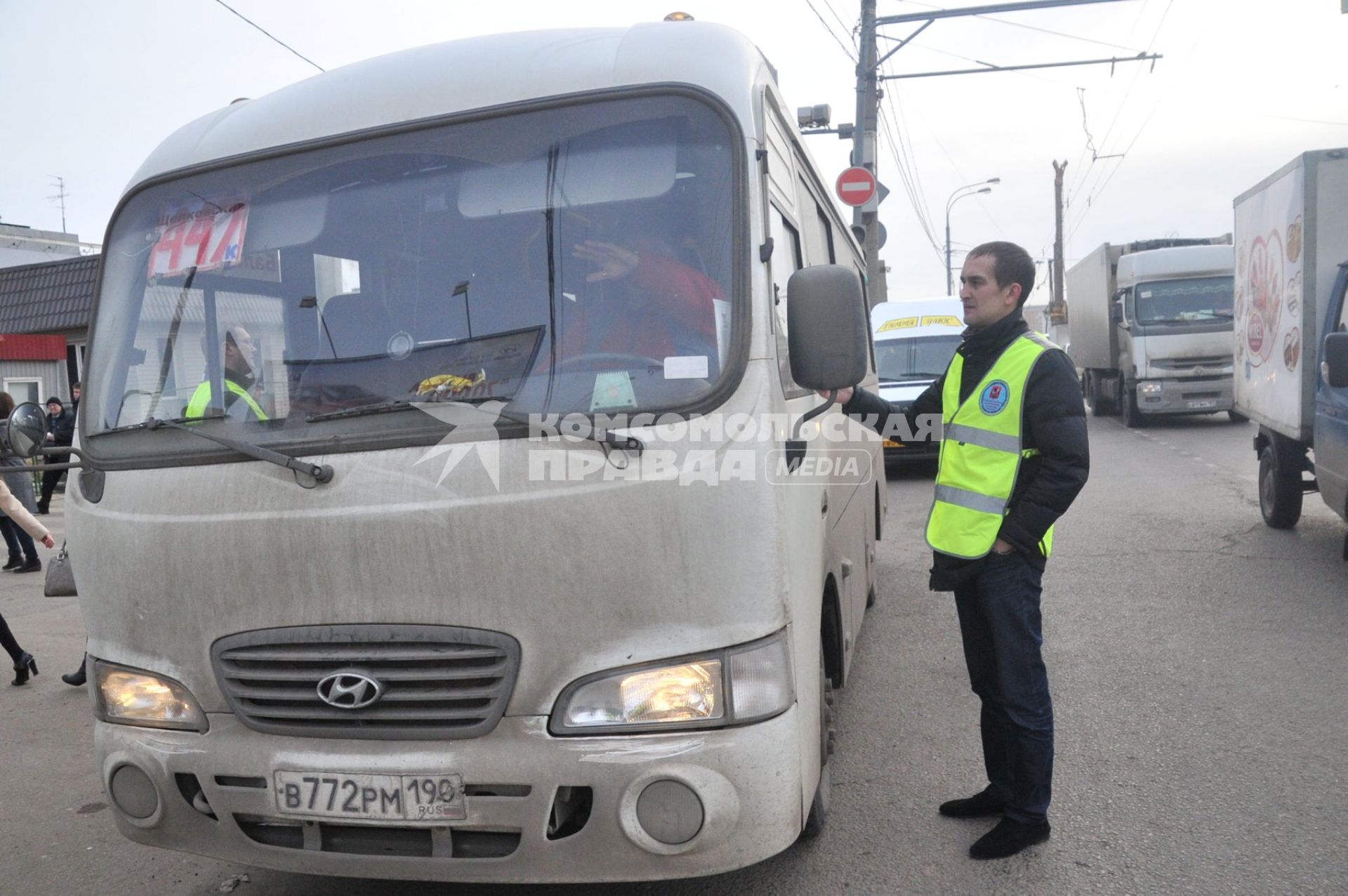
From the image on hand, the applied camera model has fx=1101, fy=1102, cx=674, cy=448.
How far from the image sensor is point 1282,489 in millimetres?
8953

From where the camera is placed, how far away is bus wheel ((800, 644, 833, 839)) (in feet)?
11.0

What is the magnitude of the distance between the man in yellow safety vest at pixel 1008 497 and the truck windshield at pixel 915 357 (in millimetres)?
10763

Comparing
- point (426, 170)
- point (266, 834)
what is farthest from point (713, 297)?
point (266, 834)

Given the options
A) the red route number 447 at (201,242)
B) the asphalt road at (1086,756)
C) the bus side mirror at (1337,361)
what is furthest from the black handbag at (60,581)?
the bus side mirror at (1337,361)

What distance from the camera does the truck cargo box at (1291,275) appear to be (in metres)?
7.89

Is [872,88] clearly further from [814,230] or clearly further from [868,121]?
[814,230]

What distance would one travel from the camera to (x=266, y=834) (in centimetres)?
294

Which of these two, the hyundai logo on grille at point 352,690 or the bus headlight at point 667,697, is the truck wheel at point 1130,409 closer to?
the bus headlight at point 667,697

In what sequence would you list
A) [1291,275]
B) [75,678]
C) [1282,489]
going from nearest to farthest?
[75,678]
[1291,275]
[1282,489]

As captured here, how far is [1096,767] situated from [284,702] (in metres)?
3.05

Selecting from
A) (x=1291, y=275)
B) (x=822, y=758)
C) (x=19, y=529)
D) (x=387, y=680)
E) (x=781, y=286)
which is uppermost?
(x=1291, y=275)

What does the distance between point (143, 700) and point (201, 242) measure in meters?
1.32

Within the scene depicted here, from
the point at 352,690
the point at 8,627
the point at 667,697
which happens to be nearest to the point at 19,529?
the point at 8,627

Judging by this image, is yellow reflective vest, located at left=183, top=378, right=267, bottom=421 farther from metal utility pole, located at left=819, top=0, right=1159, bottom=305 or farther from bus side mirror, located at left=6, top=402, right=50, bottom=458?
metal utility pole, located at left=819, top=0, right=1159, bottom=305
